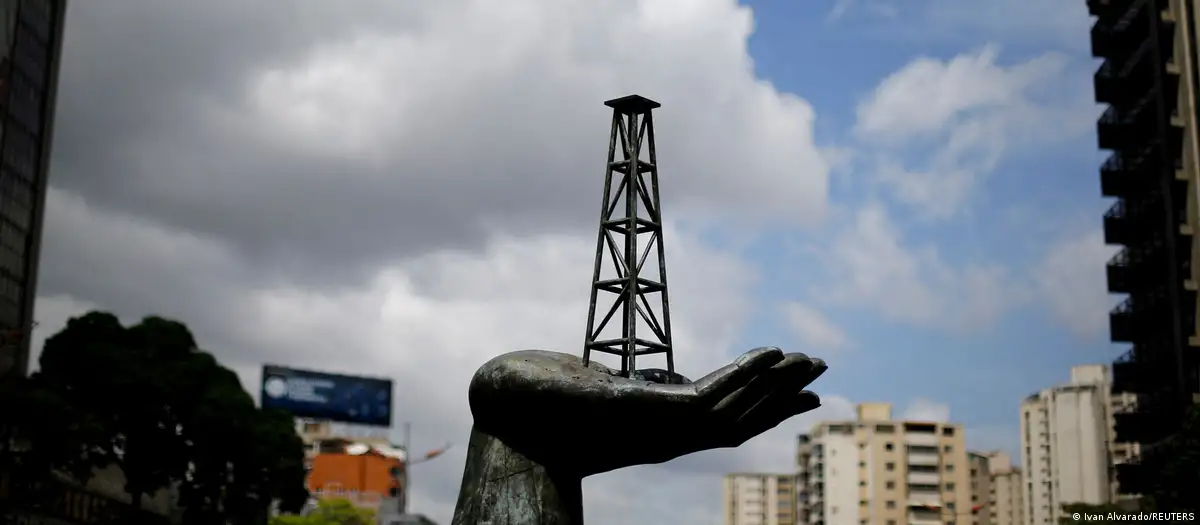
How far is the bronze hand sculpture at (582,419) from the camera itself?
8.16 m

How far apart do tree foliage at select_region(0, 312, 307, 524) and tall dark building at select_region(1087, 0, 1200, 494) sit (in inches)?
995

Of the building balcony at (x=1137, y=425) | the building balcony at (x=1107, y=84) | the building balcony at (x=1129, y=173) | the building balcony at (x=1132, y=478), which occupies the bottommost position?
the building balcony at (x=1132, y=478)

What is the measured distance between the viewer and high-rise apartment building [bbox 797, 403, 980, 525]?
9494 centimetres

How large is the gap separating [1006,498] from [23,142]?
332 feet

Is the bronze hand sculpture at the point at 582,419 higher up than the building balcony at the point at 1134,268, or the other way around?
the building balcony at the point at 1134,268

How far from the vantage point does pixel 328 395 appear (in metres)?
65.6

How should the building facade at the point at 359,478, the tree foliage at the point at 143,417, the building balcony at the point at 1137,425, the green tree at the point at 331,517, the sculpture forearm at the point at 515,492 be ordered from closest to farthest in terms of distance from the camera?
the sculpture forearm at the point at 515,492 → the tree foliage at the point at 143,417 → the building balcony at the point at 1137,425 → the green tree at the point at 331,517 → the building facade at the point at 359,478

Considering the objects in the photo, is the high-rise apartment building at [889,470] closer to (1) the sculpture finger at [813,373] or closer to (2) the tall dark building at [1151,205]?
(2) the tall dark building at [1151,205]

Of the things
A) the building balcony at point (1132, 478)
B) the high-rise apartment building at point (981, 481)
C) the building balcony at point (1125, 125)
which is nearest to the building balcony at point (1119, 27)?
the building balcony at point (1125, 125)

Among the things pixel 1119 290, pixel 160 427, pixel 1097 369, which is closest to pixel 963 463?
pixel 1097 369

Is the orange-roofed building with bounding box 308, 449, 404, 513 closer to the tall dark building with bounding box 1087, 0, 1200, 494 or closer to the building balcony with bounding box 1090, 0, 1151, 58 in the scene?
the tall dark building with bounding box 1087, 0, 1200, 494

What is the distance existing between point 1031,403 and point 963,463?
1418 cm

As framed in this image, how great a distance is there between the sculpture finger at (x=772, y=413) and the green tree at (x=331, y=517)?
54988 millimetres

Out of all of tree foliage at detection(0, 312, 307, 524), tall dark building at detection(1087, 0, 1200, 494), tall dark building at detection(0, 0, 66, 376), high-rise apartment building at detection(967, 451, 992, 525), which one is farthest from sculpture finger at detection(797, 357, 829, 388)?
high-rise apartment building at detection(967, 451, 992, 525)
